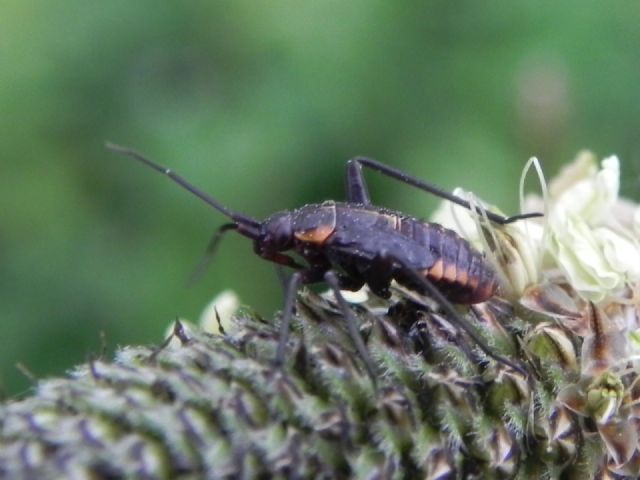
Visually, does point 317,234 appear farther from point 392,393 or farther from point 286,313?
point 392,393

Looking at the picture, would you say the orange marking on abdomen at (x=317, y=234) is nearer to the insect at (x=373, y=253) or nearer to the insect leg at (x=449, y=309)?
the insect at (x=373, y=253)

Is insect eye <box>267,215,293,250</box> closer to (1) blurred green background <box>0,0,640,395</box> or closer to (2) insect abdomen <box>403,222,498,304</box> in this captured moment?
(2) insect abdomen <box>403,222,498,304</box>

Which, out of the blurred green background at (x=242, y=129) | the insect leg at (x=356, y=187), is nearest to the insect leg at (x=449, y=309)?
the insect leg at (x=356, y=187)

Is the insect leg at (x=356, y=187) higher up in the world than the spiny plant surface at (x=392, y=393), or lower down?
higher up

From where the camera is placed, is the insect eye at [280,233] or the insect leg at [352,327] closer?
the insect leg at [352,327]

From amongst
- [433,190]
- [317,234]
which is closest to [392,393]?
[317,234]

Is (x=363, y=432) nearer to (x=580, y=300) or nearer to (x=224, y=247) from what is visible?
(x=580, y=300)

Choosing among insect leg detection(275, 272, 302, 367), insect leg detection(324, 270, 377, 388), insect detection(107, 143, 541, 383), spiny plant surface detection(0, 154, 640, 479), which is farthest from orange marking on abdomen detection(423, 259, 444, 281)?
insect leg detection(275, 272, 302, 367)

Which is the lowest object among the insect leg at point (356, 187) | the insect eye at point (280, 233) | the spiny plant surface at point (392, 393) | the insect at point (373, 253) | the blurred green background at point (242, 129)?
the spiny plant surface at point (392, 393)
